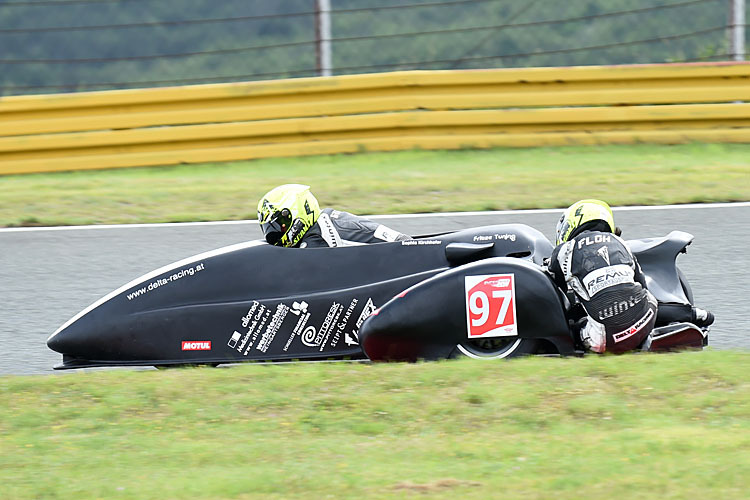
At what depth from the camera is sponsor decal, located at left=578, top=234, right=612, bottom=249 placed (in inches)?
195

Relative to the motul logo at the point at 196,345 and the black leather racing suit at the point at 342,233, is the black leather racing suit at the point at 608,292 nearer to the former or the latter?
the black leather racing suit at the point at 342,233

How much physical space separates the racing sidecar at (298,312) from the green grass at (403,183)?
10.9 ft

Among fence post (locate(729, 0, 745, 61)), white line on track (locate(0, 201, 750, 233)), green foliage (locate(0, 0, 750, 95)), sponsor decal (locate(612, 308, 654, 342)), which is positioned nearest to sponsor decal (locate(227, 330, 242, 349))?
sponsor decal (locate(612, 308, 654, 342))

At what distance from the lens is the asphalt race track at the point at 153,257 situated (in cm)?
598

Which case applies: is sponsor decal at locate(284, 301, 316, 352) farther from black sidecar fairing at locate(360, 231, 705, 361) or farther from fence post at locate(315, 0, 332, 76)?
fence post at locate(315, 0, 332, 76)

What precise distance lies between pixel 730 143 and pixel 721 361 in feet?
20.9

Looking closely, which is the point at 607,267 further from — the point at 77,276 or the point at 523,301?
the point at 77,276

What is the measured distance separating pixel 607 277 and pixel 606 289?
2.1 inches

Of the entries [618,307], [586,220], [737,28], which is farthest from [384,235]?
[737,28]

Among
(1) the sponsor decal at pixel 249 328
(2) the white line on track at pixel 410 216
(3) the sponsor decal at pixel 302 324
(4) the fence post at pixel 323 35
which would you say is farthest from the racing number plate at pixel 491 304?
(4) the fence post at pixel 323 35

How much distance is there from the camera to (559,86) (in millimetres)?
10430

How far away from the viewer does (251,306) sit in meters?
5.20

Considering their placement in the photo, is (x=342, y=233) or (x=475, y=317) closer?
(x=475, y=317)

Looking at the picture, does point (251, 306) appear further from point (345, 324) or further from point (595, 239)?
point (595, 239)
